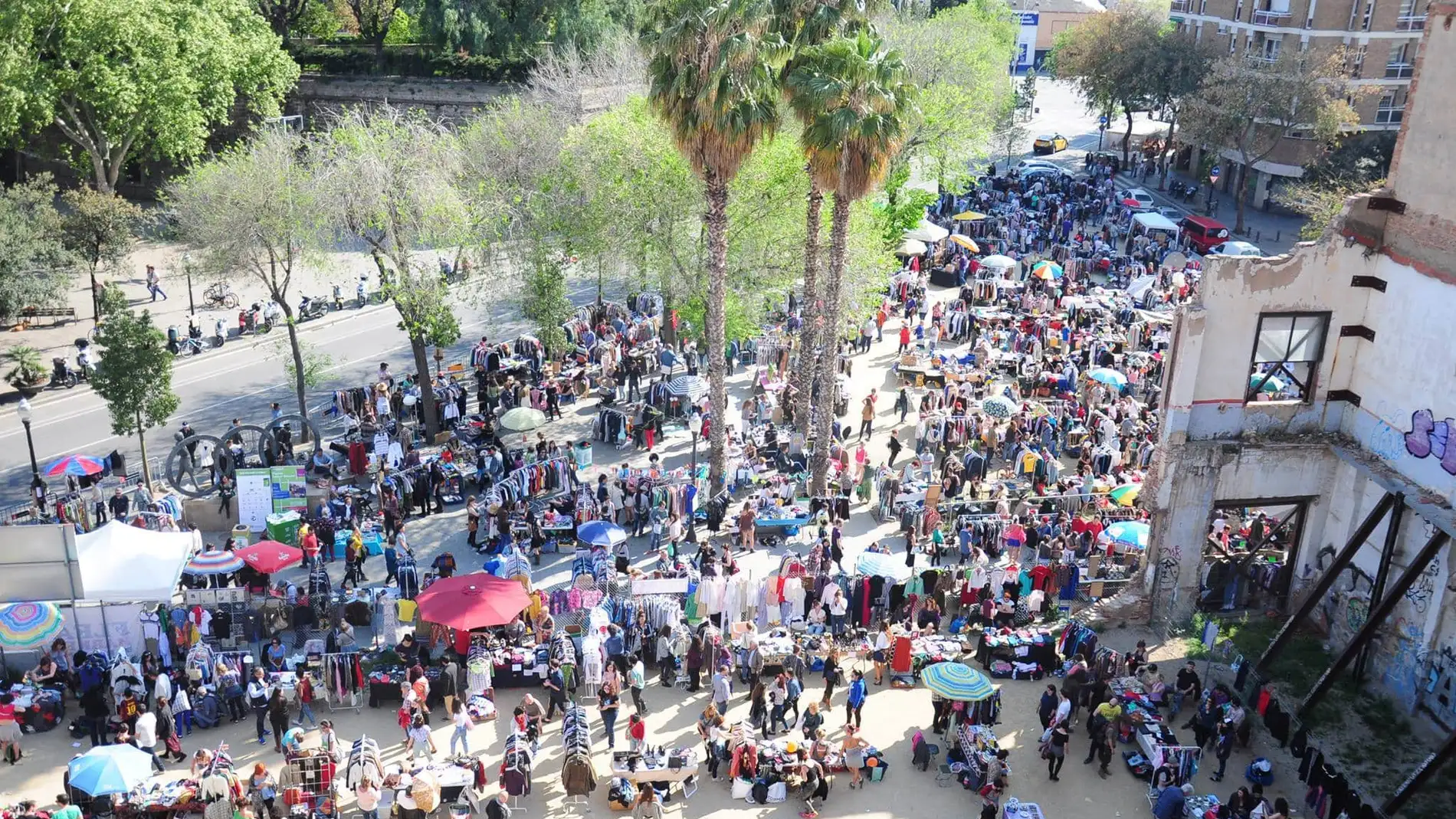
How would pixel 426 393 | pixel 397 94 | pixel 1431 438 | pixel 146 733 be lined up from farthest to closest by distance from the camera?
pixel 397 94
pixel 426 393
pixel 1431 438
pixel 146 733

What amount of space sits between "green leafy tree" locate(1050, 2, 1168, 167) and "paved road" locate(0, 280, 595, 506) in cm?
3882

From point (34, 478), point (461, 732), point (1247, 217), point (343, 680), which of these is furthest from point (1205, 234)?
point (34, 478)

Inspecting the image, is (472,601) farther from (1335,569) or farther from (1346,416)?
(1346,416)

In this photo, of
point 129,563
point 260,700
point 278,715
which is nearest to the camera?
point 278,715

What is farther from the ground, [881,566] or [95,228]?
[95,228]

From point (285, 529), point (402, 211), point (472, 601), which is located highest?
point (402, 211)

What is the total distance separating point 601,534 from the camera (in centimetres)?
2481

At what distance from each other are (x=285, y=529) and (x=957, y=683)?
1492 centimetres

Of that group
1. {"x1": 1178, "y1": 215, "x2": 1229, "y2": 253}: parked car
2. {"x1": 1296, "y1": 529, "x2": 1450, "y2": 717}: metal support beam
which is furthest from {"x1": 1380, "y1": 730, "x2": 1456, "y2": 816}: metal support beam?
{"x1": 1178, "y1": 215, "x2": 1229, "y2": 253}: parked car

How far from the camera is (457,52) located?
65375mm

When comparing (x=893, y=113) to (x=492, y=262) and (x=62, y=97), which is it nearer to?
(x=492, y=262)

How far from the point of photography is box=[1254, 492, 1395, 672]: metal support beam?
21594 millimetres

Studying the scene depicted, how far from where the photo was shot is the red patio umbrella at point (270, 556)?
23.5 m

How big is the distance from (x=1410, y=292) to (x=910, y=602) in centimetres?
1062
